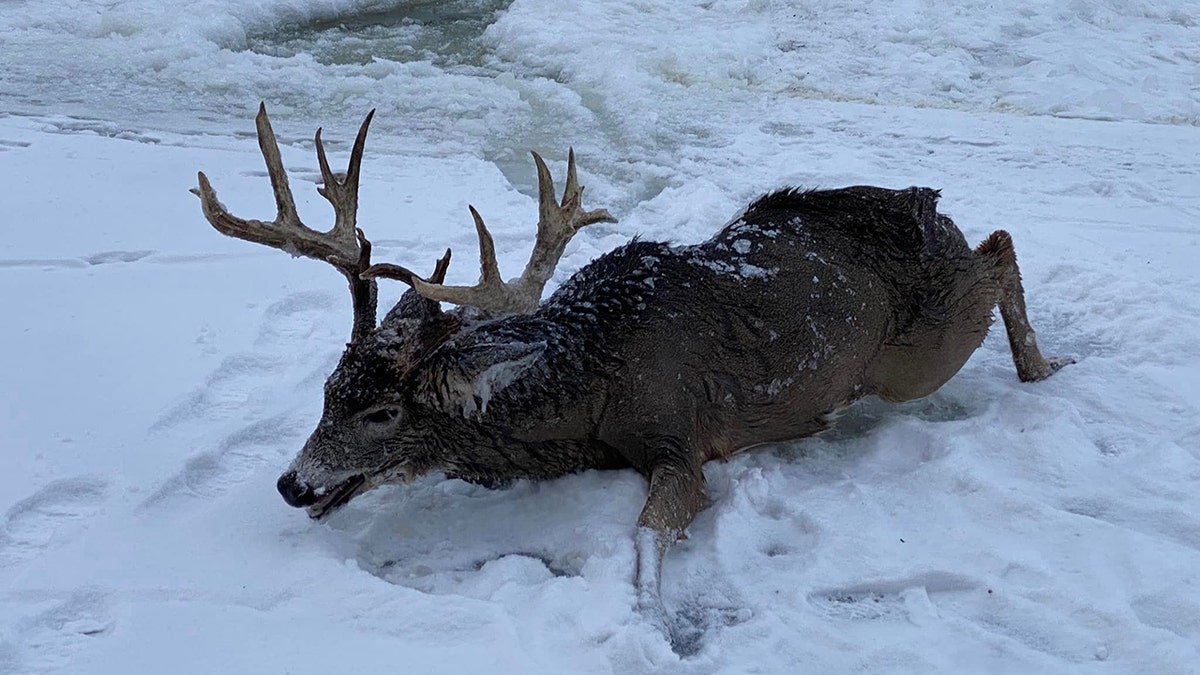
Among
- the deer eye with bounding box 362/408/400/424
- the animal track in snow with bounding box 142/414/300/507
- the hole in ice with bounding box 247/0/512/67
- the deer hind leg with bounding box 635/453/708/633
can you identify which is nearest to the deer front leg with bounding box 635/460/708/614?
the deer hind leg with bounding box 635/453/708/633

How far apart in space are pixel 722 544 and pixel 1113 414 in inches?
77.5

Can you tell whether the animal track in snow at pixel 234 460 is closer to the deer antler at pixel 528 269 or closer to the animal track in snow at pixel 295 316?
the animal track in snow at pixel 295 316

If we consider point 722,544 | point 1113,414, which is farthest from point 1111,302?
point 722,544

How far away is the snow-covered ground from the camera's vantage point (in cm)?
338

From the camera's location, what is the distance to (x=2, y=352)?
4.88m

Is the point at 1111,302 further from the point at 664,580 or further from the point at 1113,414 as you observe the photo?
the point at 664,580

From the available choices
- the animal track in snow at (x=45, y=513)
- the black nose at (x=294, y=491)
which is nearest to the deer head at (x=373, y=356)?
the black nose at (x=294, y=491)

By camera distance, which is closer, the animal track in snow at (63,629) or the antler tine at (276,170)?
the animal track in snow at (63,629)

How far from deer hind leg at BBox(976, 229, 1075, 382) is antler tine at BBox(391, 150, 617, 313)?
71.4 inches

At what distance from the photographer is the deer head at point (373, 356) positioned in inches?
158

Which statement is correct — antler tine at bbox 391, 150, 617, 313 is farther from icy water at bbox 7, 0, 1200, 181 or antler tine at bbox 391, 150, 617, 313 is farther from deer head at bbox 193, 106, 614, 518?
icy water at bbox 7, 0, 1200, 181

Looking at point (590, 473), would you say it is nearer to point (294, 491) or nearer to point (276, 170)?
point (294, 491)

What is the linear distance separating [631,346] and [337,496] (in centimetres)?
123

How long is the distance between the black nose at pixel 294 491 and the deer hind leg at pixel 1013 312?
3.07 meters
